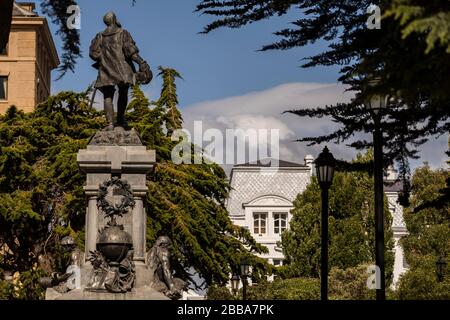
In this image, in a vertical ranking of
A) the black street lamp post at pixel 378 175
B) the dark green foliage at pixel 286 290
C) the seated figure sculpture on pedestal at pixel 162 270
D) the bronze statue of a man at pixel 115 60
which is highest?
the bronze statue of a man at pixel 115 60

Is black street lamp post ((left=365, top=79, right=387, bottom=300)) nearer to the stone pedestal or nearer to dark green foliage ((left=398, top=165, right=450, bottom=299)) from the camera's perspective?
the stone pedestal

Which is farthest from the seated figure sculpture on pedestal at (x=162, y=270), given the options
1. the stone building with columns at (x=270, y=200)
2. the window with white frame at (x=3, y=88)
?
the stone building with columns at (x=270, y=200)

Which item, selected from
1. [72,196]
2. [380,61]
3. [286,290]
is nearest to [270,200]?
[286,290]

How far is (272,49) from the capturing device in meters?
12.7

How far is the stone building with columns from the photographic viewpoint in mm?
87875

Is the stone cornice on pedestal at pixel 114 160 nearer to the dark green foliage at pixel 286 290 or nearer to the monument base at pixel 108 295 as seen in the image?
the monument base at pixel 108 295

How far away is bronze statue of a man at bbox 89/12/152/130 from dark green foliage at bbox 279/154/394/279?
45.0 m

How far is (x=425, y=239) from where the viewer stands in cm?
7462

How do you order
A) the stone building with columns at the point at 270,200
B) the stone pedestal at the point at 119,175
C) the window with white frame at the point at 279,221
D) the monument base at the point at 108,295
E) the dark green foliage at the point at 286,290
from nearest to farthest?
the monument base at the point at 108,295 → the stone pedestal at the point at 119,175 → the dark green foliage at the point at 286,290 → the stone building with columns at the point at 270,200 → the window with white frame at the point at 279,221

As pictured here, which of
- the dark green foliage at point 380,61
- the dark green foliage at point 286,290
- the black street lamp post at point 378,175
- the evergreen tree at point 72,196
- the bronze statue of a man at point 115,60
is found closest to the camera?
the dark green foliage at point 380,61

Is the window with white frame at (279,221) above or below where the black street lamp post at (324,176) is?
above

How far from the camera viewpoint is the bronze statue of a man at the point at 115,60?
61.3 ft

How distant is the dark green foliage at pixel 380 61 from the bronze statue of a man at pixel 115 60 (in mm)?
5713
